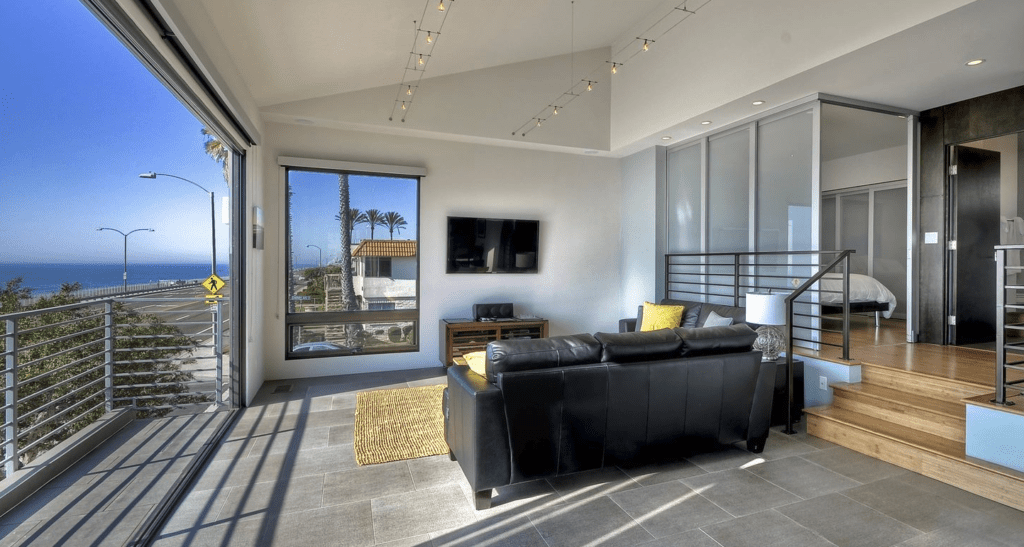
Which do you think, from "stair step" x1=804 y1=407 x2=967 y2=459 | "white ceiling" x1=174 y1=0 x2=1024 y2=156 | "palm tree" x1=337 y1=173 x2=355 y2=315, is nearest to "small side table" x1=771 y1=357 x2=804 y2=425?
"stair step" x1=804 y1=407 x2=967 y2=459

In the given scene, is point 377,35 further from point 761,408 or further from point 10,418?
point 761,408

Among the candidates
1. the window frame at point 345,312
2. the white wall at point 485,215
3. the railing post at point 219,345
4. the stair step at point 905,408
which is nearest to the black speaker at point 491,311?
the white wall at point 485,215

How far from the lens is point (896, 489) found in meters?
2.77

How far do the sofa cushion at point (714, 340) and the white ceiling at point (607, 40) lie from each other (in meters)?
2.32

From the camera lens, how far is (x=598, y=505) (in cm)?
257

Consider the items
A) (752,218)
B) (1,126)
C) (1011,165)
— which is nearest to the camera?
(1,126)

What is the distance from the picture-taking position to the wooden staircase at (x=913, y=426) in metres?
2.70

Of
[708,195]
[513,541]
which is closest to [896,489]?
[513,541]

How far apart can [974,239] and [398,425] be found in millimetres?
5969

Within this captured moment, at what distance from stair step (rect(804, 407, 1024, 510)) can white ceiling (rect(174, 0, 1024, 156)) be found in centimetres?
271

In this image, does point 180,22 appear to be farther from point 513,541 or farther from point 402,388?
point 402,388

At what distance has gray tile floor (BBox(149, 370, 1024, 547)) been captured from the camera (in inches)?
89.0

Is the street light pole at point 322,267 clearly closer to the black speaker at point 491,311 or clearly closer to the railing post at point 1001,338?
the black speaker at point 491,311

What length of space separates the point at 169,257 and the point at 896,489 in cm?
437
